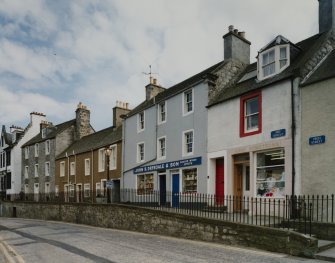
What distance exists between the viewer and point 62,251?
12.7 meters

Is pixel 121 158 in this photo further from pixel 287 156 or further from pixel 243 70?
pixel 287 156

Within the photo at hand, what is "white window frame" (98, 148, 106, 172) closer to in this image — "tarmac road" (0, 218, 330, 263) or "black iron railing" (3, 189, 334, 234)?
"black iron railing" (3, 189, 334, 234)

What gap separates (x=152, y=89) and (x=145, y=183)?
7.86 m

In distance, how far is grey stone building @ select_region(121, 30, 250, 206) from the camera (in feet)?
69.7

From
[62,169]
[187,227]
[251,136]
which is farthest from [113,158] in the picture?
[187,227]

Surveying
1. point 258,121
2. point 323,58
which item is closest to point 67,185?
point 258,121

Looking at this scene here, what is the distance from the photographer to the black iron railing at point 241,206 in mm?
13086

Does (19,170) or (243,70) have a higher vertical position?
(243,70)

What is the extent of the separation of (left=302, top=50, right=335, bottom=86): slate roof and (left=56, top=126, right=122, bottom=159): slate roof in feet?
59.1

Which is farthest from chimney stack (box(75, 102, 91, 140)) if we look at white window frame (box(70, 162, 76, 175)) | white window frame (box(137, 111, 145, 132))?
white window frame (box(137, 111, 145, 132))

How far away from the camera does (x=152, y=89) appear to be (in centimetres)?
2969

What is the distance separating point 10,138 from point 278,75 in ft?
145

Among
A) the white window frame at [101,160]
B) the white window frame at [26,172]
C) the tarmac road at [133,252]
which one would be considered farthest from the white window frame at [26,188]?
the tarmac road at [133,252]

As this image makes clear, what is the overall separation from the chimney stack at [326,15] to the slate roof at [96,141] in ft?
58.1
